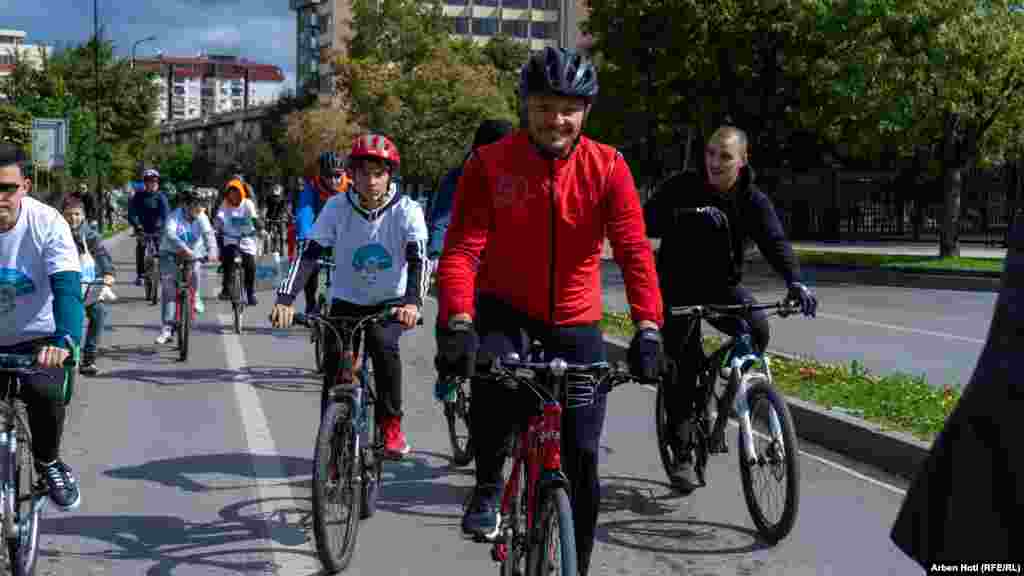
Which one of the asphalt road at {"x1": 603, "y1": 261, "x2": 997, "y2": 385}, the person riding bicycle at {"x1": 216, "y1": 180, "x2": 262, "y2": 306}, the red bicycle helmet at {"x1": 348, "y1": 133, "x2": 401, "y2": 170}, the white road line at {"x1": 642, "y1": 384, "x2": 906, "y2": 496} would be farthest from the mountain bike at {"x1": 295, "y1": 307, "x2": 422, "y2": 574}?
the person riding bicycle at {"x1": 216, "y1": 180, "x2": 262, "y2": 306}

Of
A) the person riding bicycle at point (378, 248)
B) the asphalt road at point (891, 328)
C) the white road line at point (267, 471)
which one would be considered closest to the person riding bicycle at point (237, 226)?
the white road line at point (267, 471)

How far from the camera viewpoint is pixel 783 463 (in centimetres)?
534

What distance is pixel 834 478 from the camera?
6688mm

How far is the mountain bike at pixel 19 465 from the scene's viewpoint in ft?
14.4

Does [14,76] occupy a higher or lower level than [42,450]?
higher

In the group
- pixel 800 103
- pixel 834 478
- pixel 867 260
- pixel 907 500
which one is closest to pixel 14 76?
pixel 800 103

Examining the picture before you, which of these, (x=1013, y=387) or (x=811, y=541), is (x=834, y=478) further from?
(x=1013, y=387)

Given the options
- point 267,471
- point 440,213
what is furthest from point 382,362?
point 267,471

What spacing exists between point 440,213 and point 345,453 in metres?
1.82

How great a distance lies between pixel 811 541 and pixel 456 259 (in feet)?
8.07

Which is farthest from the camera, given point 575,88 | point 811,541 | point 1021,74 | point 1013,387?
point 1021,74

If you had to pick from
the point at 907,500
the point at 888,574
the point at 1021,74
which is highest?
the point at 1021,74

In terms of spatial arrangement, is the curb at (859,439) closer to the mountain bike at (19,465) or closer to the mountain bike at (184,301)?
the mountain bike at (19,465)

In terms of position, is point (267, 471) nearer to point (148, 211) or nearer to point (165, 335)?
point (165, 335)
